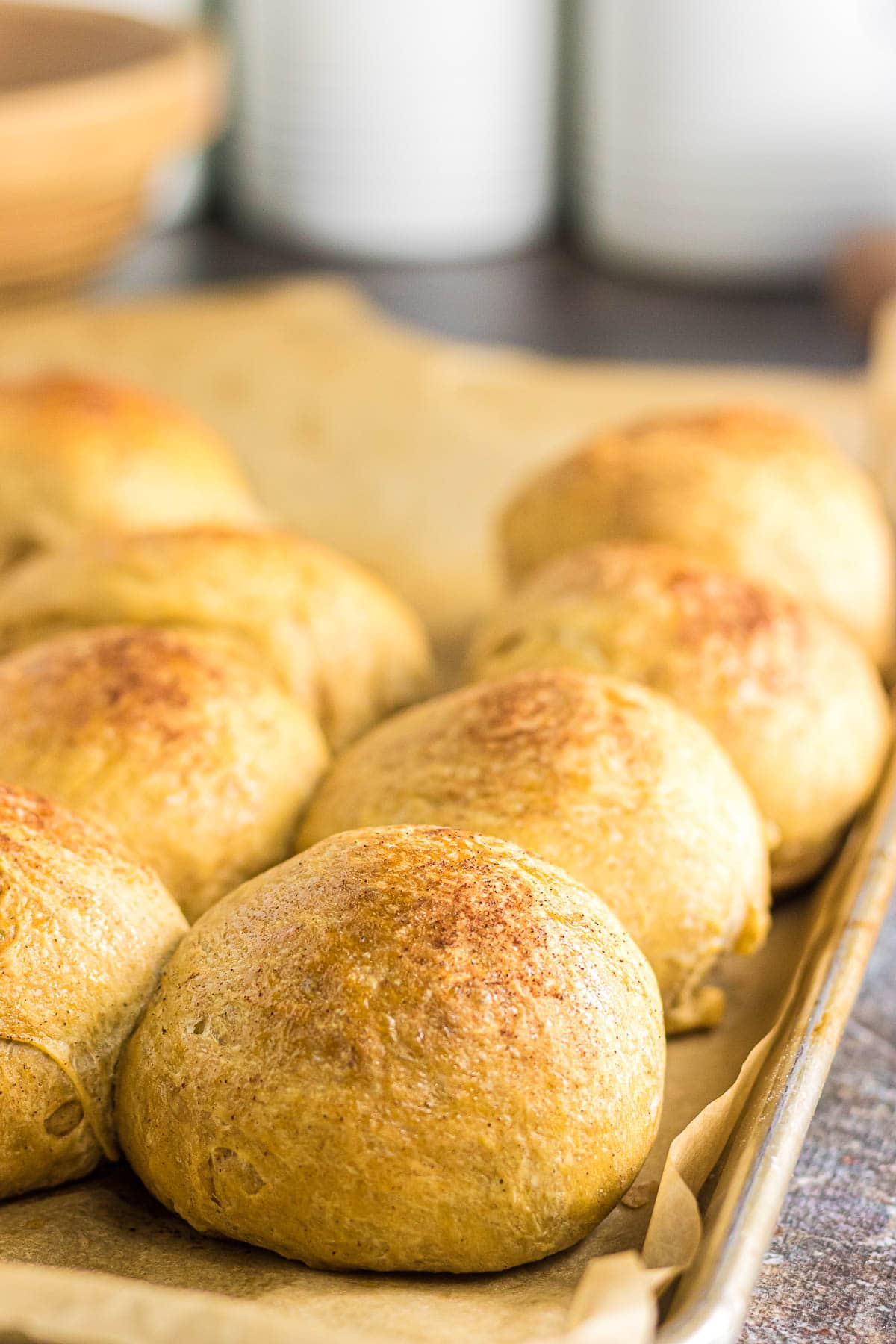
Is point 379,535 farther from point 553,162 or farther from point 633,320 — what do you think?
point 553,162

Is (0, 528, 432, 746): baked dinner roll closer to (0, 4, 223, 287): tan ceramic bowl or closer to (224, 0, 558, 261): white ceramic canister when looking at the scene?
(0, 4, 223, 287): tan ceramic bowl

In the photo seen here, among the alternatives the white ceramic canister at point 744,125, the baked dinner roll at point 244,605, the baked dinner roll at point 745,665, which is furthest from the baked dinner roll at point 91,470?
the white ceramic canister at point 744,125

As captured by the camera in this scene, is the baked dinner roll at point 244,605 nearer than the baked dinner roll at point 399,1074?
No

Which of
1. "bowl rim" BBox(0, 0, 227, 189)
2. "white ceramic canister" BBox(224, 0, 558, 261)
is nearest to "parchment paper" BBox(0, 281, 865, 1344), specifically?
"bowl rim" BBox(0, 0, 227, 189)

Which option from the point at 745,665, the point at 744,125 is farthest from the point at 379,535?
the point at 744,125

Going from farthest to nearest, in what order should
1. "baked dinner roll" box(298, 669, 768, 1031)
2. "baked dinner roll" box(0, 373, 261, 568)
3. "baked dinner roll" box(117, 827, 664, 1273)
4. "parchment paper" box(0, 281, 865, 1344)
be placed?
"baked dinner roll" box(0, 373, 261, 568) < "baked dinner roll" box(298, 669, 768, 1031) < "baked dinner roll" box(117, 827, 664, 1273) < "parchment paper" box(0, 281, 865, 1344)

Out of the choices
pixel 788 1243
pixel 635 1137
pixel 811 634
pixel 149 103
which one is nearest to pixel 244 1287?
pixel 635 1137

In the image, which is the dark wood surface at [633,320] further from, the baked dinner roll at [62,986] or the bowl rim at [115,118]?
the bowl rim at [115,118]
